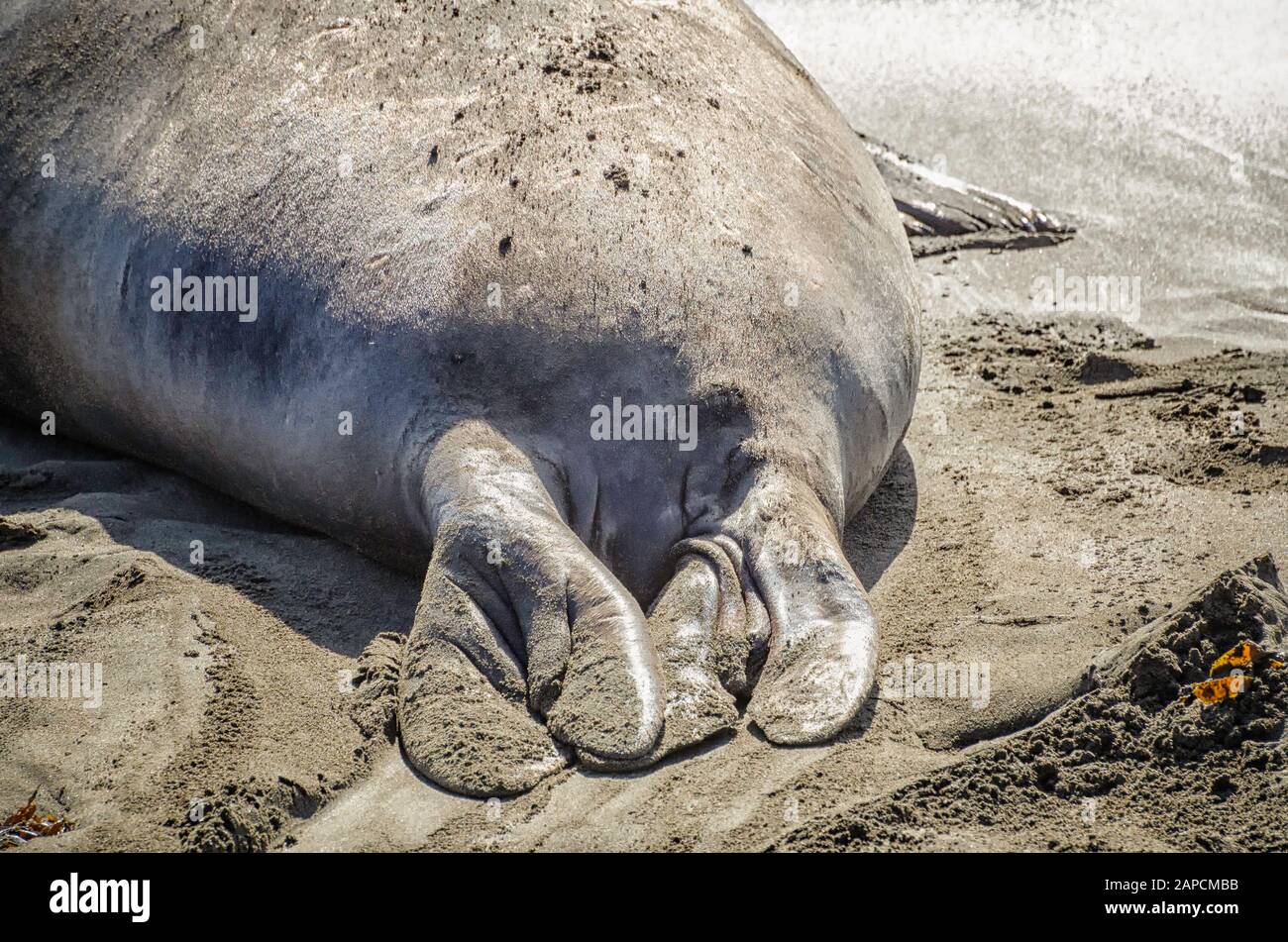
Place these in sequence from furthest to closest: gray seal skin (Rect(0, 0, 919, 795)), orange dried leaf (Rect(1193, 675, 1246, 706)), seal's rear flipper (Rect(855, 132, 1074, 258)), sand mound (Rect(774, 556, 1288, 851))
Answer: seal's rear flipper (Rect(855, 132, 1074, 258)) → gray seal skin (Rect(0, 0, 919, 795)) → orange dried leaf (Rect(1193, 675, 1246, 706)) → sand mound (Rect(774, 556, 1288, 851))

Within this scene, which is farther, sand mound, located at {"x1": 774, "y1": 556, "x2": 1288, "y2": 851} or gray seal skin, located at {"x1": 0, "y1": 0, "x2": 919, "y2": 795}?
gray seal skin, located at {"x1": 0, "y1": 0, "x2": 919, "y2": 795}

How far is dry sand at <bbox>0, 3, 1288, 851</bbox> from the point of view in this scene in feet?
8.04

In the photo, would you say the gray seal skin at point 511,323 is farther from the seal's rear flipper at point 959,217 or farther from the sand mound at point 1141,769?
the seal's rear flipper at point 959,217

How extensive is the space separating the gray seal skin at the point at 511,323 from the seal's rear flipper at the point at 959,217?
1599 mm

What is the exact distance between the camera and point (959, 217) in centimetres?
569

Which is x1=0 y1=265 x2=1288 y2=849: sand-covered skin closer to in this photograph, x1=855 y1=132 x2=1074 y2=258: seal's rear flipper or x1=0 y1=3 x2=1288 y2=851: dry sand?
x1=0 y1=3 x2=1288 y2=851: dry sand

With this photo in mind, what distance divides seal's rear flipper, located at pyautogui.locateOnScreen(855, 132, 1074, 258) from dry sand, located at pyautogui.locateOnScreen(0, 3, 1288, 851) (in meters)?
0.65

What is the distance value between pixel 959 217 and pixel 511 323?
2.96 metres

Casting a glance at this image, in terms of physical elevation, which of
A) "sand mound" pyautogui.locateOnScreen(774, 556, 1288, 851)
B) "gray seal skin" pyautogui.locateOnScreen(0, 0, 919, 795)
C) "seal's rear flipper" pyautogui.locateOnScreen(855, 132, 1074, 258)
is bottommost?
"sand mound" pyautogui.locateOnScreen(774, 556, 1288, 851)

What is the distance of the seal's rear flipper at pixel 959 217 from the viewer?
5.57m

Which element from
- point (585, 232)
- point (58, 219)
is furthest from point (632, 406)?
point (58, 219)

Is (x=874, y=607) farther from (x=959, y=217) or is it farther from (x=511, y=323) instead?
(x=959, y=217)

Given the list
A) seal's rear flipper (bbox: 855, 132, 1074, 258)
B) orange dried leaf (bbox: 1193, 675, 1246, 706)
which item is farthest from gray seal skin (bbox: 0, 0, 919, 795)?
seal's rear flipper (bbox: 855, 132, 1074, 258)

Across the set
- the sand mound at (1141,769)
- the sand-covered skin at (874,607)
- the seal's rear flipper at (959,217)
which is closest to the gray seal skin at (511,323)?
the sand-covered skin at (874,607)
